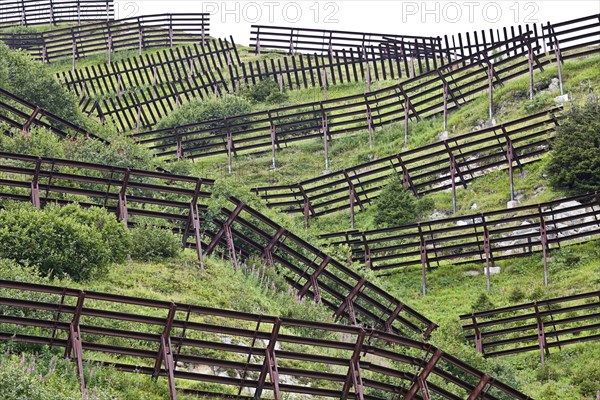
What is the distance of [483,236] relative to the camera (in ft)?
172

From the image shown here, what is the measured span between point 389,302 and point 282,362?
33.8ft

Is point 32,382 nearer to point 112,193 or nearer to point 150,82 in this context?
point 112,193

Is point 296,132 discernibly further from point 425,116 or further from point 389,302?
point 389,302

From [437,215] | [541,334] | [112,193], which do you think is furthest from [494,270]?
[112,193]

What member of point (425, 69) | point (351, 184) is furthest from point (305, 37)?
point (351, 184)

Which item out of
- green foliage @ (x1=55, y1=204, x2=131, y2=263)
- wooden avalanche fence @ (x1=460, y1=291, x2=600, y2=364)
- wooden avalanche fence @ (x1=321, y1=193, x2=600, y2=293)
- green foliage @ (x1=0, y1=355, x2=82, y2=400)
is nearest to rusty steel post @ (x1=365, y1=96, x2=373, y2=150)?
wooden avalanche fence @ (x1=321, y1=193, x2=600, y2=293)

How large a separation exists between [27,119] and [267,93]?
24.3m

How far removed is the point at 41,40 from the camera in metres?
90.6

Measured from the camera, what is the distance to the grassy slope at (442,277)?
40472 mm

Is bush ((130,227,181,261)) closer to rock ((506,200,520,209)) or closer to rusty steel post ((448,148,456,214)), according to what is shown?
rusty steel post ((448,148,456,214))

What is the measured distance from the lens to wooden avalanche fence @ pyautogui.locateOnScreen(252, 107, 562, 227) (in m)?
55.8

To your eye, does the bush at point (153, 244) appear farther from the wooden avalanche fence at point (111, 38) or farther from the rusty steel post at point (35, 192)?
the wooden avalanche fence at point (111, 38)

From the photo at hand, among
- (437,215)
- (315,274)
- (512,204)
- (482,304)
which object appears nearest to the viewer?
(315,274)

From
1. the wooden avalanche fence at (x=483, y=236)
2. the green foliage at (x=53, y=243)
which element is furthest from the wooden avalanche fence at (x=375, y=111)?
the green foliage at (x=53, y=243)
